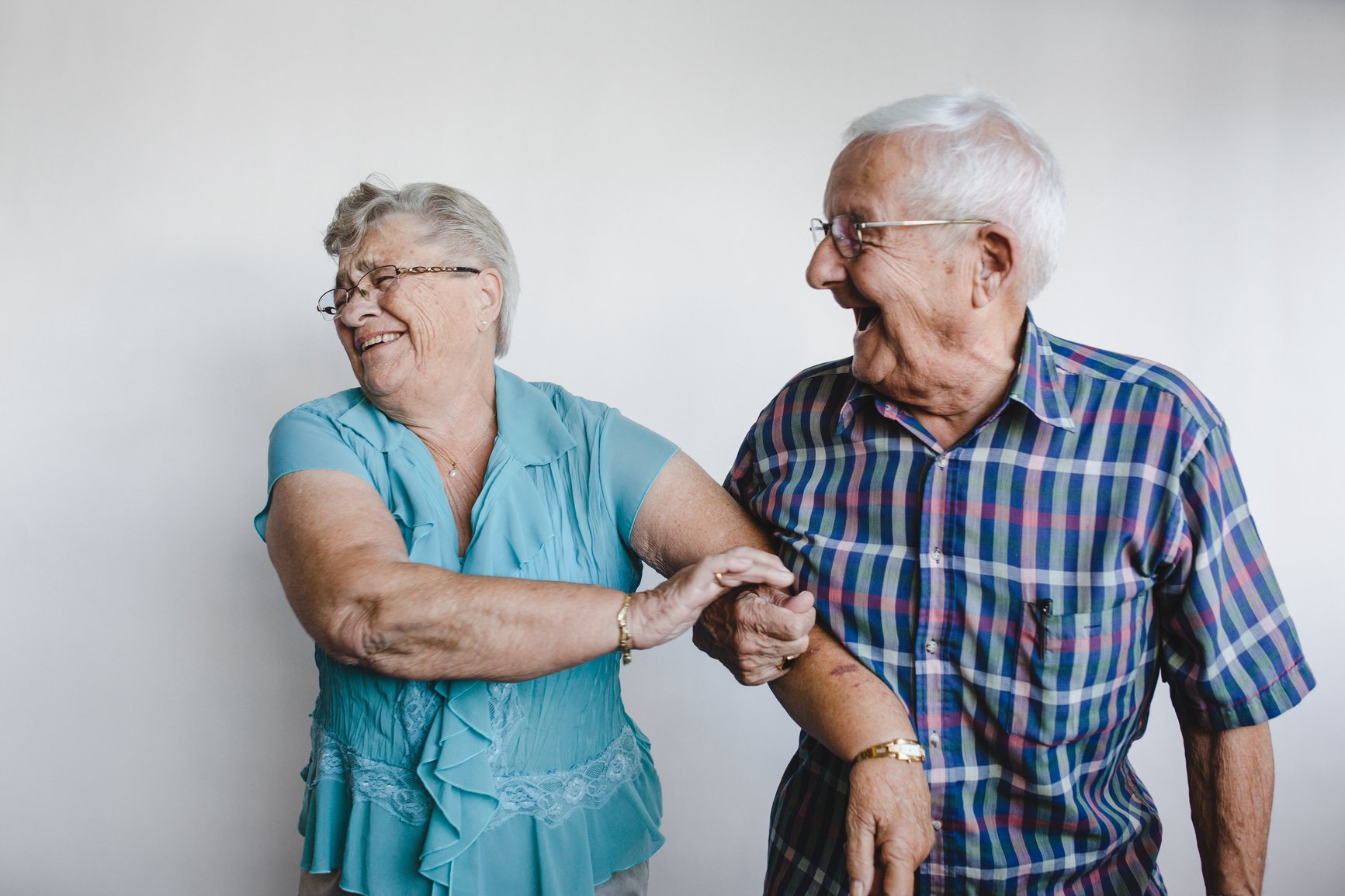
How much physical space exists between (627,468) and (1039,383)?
69 centimetres

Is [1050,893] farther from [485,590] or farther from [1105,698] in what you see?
[485,590]

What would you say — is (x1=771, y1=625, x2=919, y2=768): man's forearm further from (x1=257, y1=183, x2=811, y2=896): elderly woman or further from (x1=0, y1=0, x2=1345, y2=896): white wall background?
(x1=0, y1=0, x2=1345, y2=896): white wall background

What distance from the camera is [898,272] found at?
1445mm

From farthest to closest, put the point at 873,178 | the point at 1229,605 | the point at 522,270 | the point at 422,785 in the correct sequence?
the point at 522,270 → the point at 422,785 → the point at 873,178 → the point at 1229,605

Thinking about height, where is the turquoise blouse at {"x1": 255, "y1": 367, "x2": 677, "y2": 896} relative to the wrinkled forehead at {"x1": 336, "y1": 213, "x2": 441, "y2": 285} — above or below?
below

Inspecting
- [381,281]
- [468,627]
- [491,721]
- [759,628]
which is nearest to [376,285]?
[381,281]

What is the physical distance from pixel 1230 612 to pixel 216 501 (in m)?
2.45

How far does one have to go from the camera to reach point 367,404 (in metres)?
1.75

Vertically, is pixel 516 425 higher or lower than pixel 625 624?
higher

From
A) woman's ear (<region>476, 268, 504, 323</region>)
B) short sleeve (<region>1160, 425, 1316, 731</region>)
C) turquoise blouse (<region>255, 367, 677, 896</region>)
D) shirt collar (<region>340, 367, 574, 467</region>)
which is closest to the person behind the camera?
short sleeve (<region>1160, 425, 1316, 731</region>)

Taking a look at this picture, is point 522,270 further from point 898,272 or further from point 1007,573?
point 1007,573

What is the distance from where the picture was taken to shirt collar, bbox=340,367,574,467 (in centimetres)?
169

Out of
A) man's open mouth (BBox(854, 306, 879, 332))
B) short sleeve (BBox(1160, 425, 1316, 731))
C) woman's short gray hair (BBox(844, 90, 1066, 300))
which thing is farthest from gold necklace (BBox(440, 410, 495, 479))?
short sleeve (BBox(1160, 425, 1316, 731))

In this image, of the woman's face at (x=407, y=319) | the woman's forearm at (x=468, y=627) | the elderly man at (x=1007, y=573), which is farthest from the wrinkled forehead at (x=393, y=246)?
the elderly man at (x=1007, y=573)
